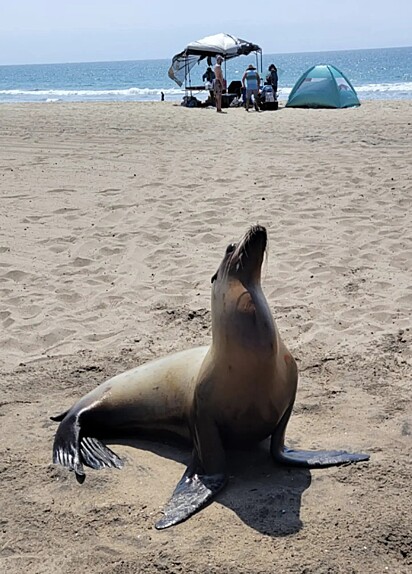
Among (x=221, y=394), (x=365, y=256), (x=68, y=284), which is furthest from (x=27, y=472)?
(x=365, y=256)


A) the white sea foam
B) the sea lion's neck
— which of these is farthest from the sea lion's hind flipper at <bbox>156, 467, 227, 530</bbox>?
the white sea foam

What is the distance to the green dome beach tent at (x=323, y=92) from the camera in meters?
18.8

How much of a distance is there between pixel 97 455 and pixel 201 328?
5.69ft

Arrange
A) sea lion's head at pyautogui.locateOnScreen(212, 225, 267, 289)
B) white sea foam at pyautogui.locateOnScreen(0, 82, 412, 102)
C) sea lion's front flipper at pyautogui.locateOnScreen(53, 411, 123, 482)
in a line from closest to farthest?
sea lion's head at pyautogui.locateOnScreen(212, 225, 267, 289)
sea lion's front flipper at pyautogui.locateOnScreen(53, 411, 123, 482)
white sea foam at pyautogui.locateOnScreen(0, 82, 412, 102)

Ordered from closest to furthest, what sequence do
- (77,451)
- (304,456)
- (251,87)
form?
(304,456), (77,451), (251,87)

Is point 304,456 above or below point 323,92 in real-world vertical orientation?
below

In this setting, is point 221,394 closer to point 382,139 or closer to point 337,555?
point 337,555

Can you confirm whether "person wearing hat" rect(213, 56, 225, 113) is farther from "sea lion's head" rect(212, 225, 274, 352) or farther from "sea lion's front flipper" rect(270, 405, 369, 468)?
"sea lion's front flipper" rect(270, 405, 369, 468)

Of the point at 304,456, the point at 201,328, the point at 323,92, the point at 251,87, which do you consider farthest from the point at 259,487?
the point at 323,92

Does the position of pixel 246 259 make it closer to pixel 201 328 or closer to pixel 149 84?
pixel 201 328

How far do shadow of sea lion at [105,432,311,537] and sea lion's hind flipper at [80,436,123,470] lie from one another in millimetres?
161

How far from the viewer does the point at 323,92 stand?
18.8 meters

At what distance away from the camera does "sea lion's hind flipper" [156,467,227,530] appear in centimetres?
306

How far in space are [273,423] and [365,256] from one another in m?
3.45
